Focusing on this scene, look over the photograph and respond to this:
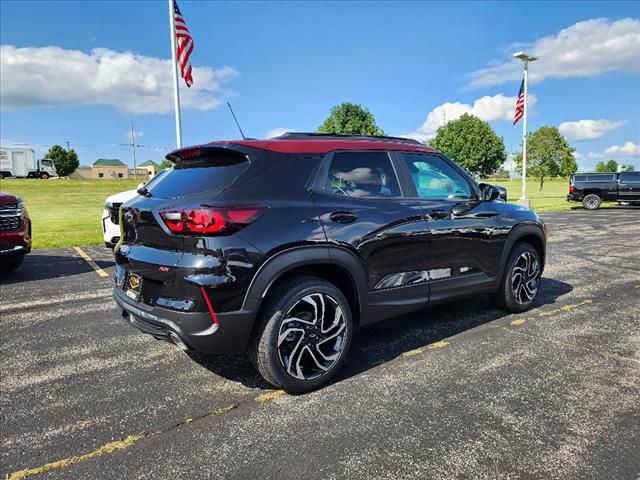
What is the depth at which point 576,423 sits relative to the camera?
2.71m

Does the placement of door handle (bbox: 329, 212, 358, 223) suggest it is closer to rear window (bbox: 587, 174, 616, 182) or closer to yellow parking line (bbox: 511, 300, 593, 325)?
yellow parking line (bbox: 511, 300, 593, 325)

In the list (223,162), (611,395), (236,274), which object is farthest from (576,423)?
(223,162)

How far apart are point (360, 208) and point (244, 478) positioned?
1.92 m

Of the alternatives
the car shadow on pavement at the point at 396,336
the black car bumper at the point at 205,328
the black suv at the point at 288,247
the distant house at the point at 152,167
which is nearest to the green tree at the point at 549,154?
the car shadow on pavement at the point at 396,336

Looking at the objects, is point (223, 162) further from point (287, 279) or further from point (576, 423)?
point (576, 423)

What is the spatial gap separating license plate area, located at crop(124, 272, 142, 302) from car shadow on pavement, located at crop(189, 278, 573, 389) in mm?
818

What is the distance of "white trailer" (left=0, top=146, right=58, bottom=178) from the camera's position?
48.3 meters

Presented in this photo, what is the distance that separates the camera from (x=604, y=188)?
22031 mm

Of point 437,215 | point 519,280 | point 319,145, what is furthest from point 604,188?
point 319,145

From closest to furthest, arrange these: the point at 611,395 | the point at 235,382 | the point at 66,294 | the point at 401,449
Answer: the point at 401,449
the point at 611,395
the point at 235,382
the point at 66,294

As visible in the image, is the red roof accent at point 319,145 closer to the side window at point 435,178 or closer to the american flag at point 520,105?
the side window at point 435,178

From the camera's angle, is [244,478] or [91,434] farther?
[91,434]

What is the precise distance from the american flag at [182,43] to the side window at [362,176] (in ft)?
32.2

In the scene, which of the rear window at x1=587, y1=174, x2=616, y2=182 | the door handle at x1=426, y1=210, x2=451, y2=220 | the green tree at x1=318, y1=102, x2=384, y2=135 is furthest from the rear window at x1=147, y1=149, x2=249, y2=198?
the green tree at x1=318, y1=102, x2=384, y2=135
